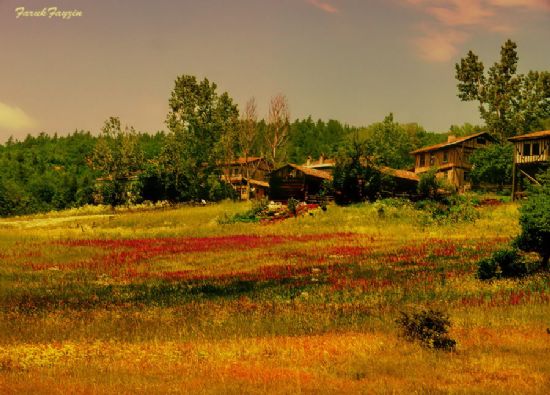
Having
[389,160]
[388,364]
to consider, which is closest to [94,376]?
[388,364]

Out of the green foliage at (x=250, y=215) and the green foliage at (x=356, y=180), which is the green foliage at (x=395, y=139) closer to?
the green foliage at (x=356, y=180)

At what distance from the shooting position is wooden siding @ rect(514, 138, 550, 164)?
60.7 meters

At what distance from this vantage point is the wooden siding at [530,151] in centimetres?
6066

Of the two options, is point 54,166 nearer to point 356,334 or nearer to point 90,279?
point 90,279

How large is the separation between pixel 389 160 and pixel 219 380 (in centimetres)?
9780

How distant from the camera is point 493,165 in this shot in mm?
71875

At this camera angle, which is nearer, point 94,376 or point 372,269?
point 94,376

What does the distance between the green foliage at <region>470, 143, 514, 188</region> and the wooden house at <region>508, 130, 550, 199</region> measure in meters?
6.79

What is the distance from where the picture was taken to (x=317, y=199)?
60688 millimetres

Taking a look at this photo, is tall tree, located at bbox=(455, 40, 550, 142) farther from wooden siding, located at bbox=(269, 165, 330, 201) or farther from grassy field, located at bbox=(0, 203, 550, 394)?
grassy field, located at bbox=(0, 203, 550, 394)

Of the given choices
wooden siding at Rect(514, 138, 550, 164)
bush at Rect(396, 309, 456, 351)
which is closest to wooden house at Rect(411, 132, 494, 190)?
wooden siding at Rect(514, 138, 550, 164)

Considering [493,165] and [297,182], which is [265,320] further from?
[493,165]

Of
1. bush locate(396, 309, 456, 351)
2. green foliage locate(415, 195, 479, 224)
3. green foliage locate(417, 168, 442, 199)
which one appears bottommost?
bush locate(396, 309, 456, 351)

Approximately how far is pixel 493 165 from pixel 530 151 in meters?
9.68
